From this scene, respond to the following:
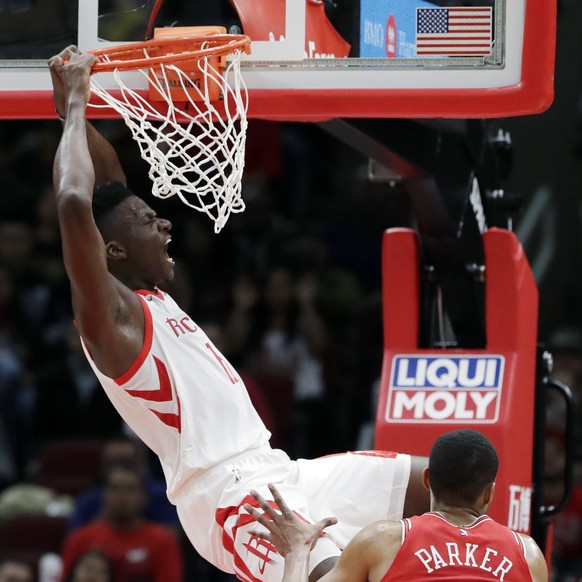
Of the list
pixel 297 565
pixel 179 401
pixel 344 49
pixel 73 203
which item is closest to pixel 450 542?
pixel 297 565

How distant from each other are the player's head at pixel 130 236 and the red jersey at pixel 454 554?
1.38 metres

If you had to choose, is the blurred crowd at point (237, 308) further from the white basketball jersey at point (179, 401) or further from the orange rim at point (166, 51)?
the orange rim at point (166, 51)

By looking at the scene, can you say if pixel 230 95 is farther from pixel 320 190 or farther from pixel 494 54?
pixel 320 190

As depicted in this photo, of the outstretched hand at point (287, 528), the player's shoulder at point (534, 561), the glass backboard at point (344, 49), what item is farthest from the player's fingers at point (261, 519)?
the glass backboard at point (344, 49)

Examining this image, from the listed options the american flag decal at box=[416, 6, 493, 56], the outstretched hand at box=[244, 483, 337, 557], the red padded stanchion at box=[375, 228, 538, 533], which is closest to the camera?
the outstretched hand at box=[244, 483, 337, 557]

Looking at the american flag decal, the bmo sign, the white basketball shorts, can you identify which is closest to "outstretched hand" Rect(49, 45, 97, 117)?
the american flag decal

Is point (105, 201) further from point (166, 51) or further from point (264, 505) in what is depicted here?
point (264, 505)

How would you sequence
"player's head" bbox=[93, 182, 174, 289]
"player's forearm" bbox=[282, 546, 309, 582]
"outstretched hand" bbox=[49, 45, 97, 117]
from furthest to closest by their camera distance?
"player's head" bbox=[93, 182, 174, 289] → "outstretched hand" bbox=[49, 45, 97, 117] → "player's forearm" bbox=[282, 546, 309, 582]

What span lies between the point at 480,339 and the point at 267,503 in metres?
1.92

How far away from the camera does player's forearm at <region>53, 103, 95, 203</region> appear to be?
420cm

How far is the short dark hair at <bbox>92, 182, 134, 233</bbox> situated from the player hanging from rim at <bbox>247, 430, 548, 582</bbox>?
1.37m

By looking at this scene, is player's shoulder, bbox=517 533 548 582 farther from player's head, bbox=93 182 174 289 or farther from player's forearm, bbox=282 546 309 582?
player's head, bbox=93 182 174 289

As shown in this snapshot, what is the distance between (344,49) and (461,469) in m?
1.63

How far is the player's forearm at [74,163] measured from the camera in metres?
4.20
